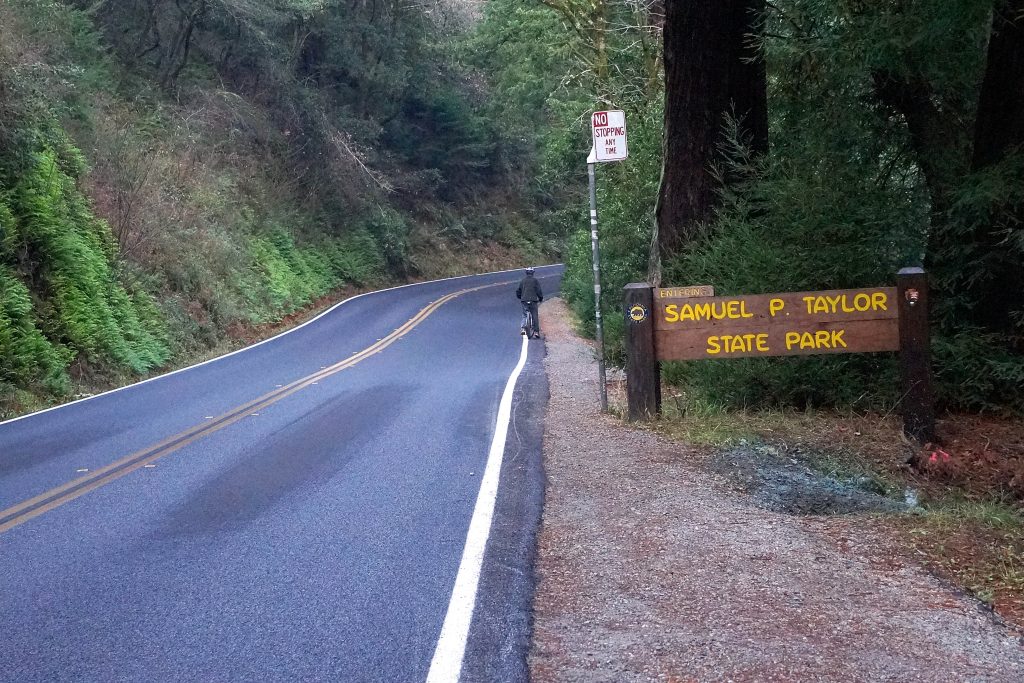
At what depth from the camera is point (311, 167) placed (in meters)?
43.1

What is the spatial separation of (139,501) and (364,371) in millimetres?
9812

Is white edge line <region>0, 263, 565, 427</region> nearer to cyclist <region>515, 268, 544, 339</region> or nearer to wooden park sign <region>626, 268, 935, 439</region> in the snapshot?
cyclist <region>515, 268, 544, 339</region>

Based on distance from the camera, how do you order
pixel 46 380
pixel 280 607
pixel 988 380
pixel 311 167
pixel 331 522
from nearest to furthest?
pixel 280 607 → pixel 331 522 → pixel 988 380 → pixel 46 380 → pixel 311 167

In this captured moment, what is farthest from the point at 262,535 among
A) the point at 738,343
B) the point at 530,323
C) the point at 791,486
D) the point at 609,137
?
the point at 530,323

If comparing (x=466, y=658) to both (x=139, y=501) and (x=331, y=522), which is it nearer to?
(x=331, y=522)

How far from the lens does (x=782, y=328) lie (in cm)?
973

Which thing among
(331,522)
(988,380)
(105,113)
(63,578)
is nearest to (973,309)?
(988,380)

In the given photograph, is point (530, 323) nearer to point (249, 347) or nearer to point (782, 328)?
point (249, 347)

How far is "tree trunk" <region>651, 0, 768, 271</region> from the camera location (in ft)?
41.1

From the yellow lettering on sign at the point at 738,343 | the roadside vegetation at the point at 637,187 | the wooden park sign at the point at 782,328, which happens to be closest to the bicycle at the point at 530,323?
the roadside vegetation at the point at 637,187

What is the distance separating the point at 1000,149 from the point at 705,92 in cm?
374

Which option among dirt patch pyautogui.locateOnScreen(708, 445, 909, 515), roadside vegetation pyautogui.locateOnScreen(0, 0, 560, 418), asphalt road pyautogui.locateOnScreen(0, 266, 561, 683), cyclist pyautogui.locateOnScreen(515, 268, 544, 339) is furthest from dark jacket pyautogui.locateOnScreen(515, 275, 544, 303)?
dirt patch pyautogui.locateOnScreen(708, 445, 909, 515)

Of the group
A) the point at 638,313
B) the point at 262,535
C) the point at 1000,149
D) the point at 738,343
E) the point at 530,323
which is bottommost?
the point at 530,323

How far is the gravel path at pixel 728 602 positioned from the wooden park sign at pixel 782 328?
231 centimetres
